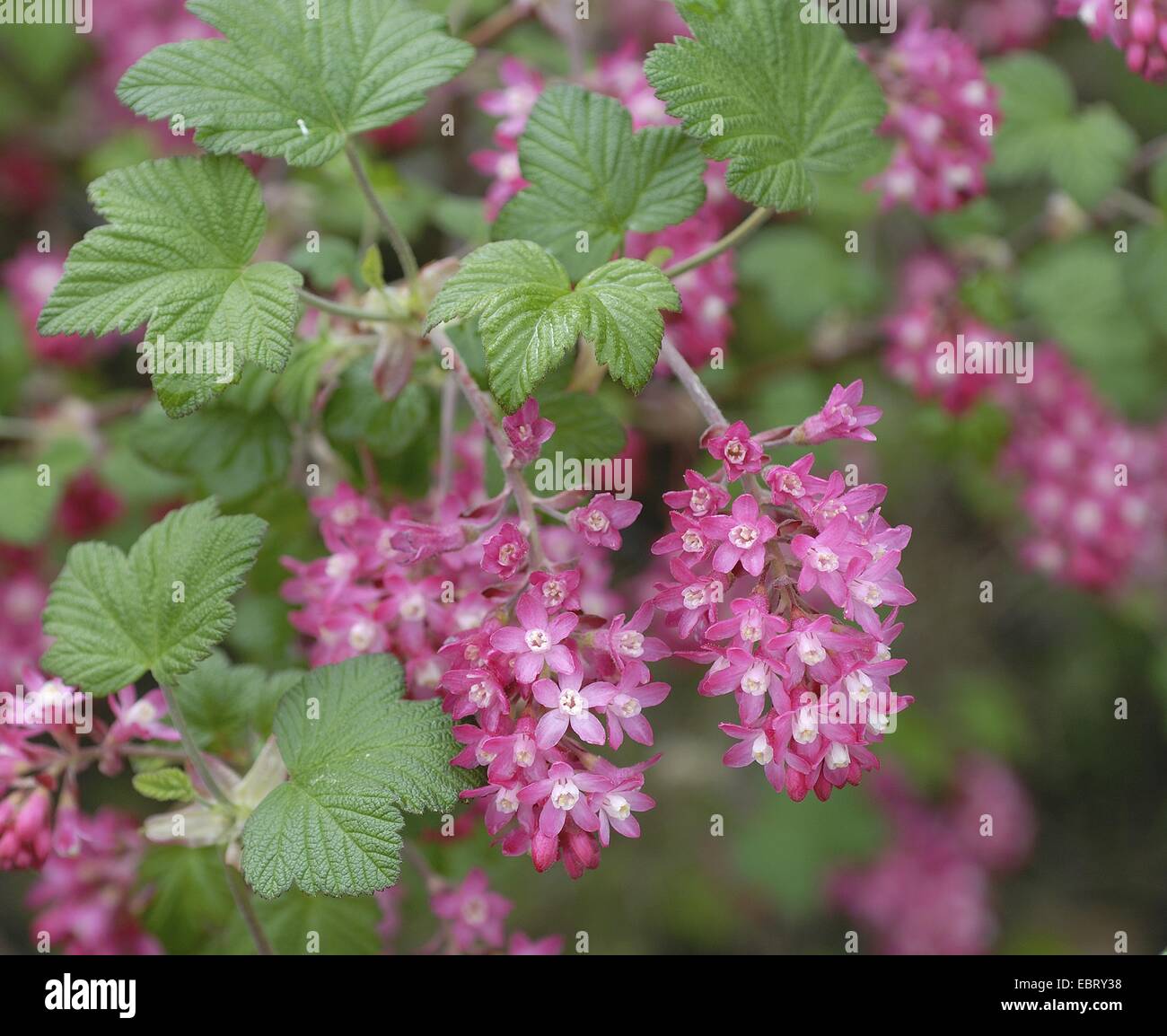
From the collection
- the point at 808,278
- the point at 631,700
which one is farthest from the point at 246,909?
the point at 808,278

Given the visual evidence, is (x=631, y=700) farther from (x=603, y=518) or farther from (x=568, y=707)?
(x=603, y=518)

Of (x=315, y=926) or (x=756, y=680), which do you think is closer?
(x=756, y=680)

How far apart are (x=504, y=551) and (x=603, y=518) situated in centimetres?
15

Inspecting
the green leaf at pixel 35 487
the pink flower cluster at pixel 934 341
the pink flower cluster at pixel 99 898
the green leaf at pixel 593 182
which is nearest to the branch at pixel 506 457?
the green leaf at pixel 593 182

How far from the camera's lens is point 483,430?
1.94 metres

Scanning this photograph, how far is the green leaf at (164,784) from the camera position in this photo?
1646 millimetres

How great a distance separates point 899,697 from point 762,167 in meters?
0.81

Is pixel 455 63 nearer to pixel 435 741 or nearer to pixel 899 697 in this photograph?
pixel 435 741

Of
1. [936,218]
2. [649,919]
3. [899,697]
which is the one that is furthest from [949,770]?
[899,697]

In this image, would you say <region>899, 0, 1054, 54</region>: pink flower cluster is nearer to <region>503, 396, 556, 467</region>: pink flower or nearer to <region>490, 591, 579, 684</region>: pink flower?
<region>503, 396, 556, 467</region>: pink flower

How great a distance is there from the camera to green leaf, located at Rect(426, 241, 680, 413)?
136 centimetres

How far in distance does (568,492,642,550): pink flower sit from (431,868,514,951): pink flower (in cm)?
81

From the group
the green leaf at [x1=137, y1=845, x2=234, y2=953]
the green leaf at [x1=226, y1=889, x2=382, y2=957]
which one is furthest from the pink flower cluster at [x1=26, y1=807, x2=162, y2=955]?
the green leaf at [x1=226, y1=889, x2=382, y2=957]

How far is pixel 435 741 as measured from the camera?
4.95 feet
